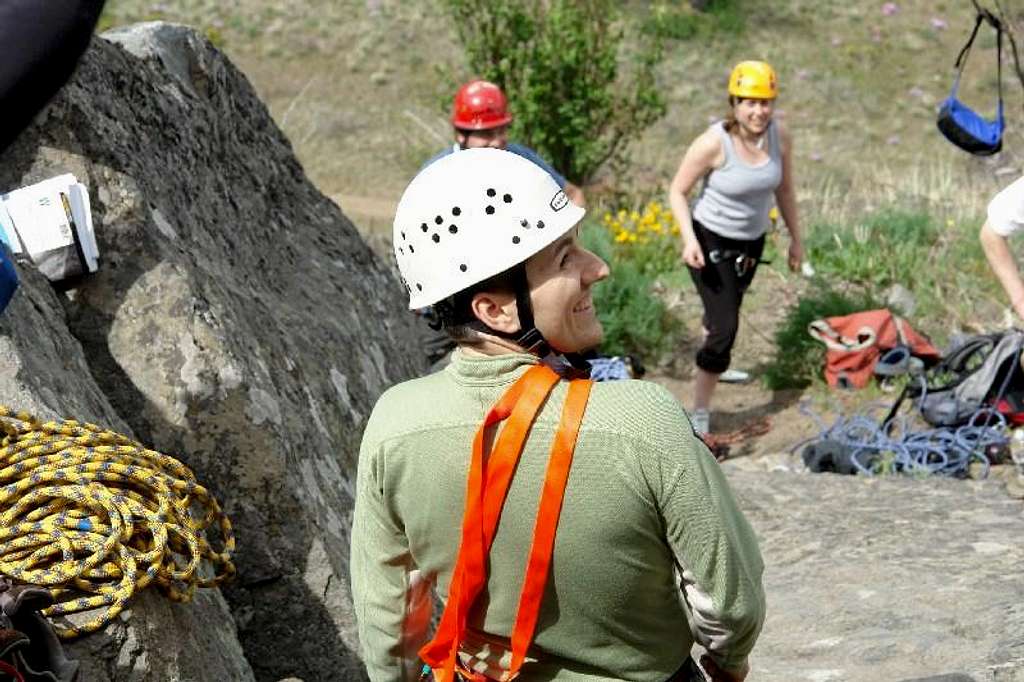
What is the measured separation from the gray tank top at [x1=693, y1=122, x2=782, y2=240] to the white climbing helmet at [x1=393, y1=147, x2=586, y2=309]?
194 inches

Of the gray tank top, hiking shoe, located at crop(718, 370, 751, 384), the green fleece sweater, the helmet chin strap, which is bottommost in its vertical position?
hiking shoe, located at crop(718, 370, 751, 384)

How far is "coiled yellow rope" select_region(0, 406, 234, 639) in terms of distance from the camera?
9.11ft

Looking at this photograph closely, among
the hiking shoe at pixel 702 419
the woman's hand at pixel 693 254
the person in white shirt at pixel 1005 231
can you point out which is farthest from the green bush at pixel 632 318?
the person in white shirt at pixel 1005 231

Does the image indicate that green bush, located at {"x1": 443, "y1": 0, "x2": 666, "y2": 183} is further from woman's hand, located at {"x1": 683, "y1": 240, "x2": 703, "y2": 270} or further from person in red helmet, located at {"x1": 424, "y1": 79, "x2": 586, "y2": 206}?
person in red helmet, located at {"x1": 424, "y1": 79, "x2": 586, "y2": 206}

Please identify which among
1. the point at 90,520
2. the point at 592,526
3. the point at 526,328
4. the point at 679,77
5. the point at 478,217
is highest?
the point at 478,217

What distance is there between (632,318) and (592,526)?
7097 millimetres

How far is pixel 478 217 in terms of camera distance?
2.37m

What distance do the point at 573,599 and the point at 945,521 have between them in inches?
137

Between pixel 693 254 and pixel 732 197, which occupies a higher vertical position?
pixel 732 197

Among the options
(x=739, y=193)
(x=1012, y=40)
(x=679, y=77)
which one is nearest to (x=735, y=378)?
(x=739, y=193)

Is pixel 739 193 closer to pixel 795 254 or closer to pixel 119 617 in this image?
pixel 795 254

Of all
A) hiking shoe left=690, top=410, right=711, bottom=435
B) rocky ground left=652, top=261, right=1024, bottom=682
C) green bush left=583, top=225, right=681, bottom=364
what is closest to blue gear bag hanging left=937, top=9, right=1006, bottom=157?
rocky ground left=652, top=261, right=1024, bottom=682

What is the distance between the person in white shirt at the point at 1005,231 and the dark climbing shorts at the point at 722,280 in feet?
7.88

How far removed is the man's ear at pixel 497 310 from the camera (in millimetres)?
2373
